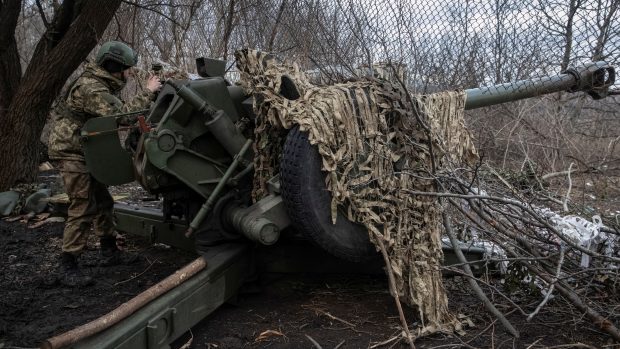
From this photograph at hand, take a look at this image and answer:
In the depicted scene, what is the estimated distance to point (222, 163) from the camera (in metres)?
3.88

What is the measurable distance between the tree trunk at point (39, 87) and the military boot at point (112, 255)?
3188mm

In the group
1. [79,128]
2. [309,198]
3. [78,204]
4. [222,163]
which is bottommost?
[78,204]

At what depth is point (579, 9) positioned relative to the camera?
447 cm

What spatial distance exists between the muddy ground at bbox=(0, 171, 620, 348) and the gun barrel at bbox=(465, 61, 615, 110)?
1.32m

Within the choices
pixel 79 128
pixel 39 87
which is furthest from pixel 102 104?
pixel 39 87

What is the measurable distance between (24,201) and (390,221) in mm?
5771

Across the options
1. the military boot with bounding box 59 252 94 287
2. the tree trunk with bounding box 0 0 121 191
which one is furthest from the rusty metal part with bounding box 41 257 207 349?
the tree trunk with bounding box 0 0 121 191

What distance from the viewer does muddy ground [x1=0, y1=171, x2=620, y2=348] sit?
312 cm

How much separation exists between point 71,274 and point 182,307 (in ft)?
6.85

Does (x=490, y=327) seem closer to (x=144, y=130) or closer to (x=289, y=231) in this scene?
(x=289, y=231)

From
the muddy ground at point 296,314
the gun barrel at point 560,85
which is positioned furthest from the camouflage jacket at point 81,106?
the gun barrel at point 560,85

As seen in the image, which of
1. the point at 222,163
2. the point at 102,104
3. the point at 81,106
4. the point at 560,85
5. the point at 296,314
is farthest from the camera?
the point at 81,106

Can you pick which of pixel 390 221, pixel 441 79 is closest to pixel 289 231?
pixel 390 221

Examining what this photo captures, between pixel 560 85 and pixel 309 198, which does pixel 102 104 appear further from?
pixel 560 85
